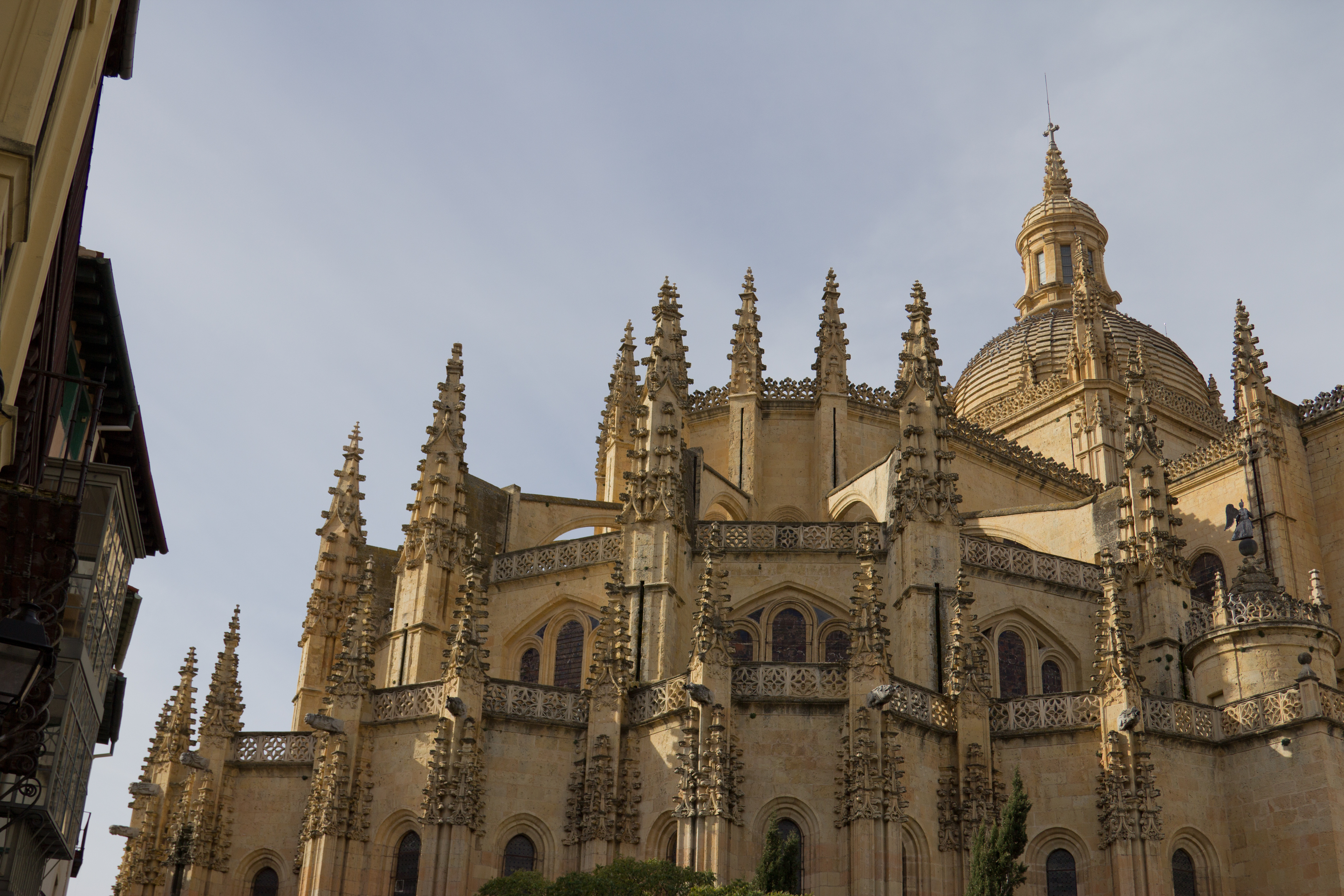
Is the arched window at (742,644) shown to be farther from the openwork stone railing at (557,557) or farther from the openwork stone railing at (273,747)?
the openwork stone railing at (273,747)

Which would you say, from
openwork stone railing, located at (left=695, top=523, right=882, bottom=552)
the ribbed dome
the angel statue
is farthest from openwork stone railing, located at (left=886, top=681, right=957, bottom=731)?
the ribbed dome

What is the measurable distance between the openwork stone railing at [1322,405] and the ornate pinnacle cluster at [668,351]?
16.2m

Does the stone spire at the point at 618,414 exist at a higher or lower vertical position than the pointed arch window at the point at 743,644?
higher

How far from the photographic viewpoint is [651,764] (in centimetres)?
2872

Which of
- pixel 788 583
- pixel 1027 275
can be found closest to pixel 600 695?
pixel 788 583

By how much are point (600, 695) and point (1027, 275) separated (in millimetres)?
41337

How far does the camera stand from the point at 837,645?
33219 mm

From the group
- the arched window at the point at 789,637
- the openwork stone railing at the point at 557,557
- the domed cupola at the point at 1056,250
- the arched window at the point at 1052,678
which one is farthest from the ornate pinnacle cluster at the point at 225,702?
the domed cupola at the point at 1056,250

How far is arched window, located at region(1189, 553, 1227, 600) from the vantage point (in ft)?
128

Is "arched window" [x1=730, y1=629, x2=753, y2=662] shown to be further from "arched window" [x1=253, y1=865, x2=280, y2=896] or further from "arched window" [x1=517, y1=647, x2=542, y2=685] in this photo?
"arched window" [x1=253, y1=865, x2=280, y2=896]

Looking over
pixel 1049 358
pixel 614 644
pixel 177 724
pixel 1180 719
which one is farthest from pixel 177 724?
pixel 1049 358

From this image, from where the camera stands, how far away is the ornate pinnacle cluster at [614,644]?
29656 mm

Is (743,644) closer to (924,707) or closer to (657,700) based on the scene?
(657,700)

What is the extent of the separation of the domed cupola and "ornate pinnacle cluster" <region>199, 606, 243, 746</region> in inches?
1557
